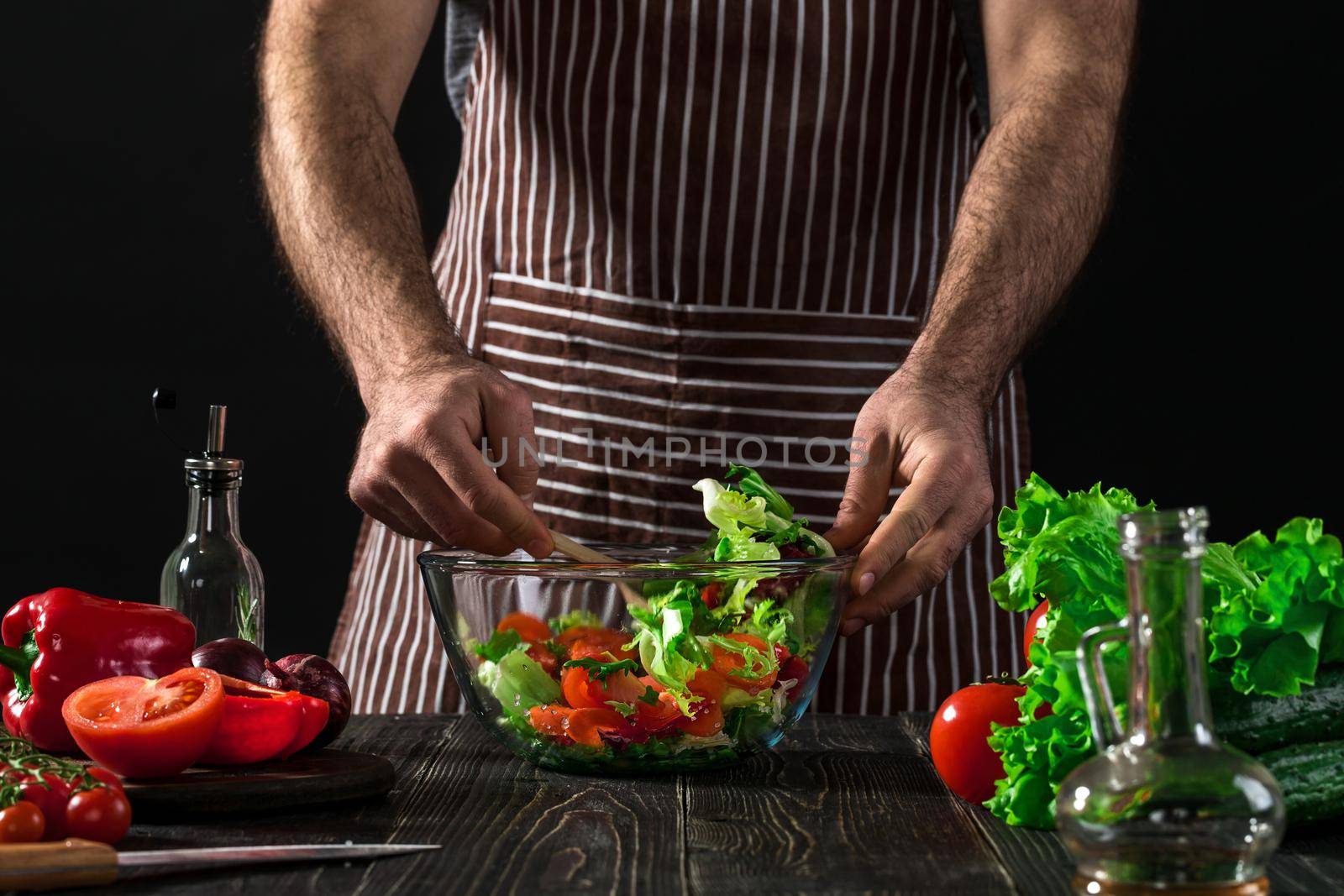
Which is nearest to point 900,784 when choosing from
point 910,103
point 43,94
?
point 910,103

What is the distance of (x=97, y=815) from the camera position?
886 millimetres

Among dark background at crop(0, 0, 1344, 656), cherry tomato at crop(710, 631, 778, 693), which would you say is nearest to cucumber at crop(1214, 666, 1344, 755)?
cherry tomato at crop(710, 631, 778, 693)

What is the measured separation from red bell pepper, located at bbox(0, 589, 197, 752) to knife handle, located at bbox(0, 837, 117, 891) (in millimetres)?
367

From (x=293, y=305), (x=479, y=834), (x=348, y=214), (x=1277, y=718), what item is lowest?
(x=479, y=834)

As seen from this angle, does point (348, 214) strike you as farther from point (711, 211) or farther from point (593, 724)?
point (593, 724)

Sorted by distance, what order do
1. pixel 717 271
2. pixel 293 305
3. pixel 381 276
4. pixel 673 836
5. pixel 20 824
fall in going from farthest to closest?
pixel 293 305, pixel 717 271, pixel 381 276, pixel 673 836, pixel 20 824

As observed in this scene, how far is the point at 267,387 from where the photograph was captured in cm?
267

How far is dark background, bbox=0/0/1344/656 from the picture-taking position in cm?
253

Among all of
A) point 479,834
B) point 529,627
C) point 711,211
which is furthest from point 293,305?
point 479,834

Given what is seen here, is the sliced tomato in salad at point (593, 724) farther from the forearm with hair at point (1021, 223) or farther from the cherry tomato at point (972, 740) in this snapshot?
the forearm with hair at point (1021, 223)

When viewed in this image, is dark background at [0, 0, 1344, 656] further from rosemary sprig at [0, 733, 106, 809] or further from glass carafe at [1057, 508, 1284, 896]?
glass carafe at [1057, 508, 1284, 896]

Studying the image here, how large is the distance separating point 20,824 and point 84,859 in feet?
0.19

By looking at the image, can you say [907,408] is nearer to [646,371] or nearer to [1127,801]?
[646,371]

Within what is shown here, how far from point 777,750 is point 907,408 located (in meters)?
0.32
